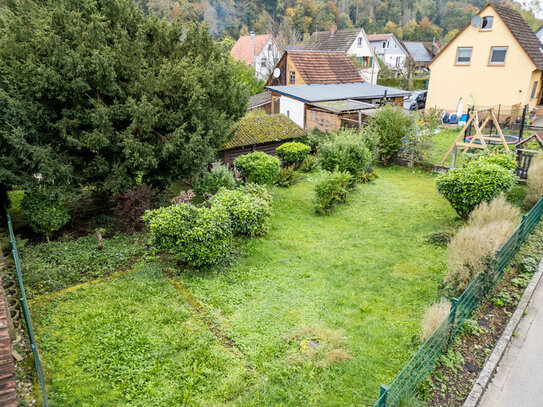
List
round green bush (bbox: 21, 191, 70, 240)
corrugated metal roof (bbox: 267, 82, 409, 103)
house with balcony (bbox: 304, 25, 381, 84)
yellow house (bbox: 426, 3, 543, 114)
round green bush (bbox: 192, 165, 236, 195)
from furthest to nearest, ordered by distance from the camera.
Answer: house with balcony (bbox: 304, 25, 381, 84), corrugated metal roof (bbox: 267, 82, 409, 103), yellow house (bbox: 426, 3, 543, 114), round green bush (bbox: 192, 165, 236, 195), round green bush (bbox: 21, 191, 70, 240)

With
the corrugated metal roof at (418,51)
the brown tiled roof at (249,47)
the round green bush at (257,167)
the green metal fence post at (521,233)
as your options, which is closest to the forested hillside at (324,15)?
the brown tiled roof at (249,47)

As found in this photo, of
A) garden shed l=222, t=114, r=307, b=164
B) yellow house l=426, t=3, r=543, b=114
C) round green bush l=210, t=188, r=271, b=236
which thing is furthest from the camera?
yellow house l=426, t=3, r=543, b=114

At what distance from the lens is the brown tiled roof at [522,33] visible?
2214cm

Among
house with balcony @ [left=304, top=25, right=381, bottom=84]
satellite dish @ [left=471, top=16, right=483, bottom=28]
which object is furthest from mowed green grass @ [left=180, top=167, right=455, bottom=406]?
house with balcony @ [left=304, top=25, right=381, bottom=84]

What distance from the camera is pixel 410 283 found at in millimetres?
8359

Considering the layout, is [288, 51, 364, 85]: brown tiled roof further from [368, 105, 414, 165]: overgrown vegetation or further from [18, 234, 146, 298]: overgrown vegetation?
[18, 234, 146, 298]: overgrown vegetation

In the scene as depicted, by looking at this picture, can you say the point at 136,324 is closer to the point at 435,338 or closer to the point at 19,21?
the point at 435,338

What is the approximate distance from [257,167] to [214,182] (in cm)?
213

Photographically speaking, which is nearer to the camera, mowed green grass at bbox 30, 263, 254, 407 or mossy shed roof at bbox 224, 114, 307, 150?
mowed green grass at bbox 30, 263, 254, 407

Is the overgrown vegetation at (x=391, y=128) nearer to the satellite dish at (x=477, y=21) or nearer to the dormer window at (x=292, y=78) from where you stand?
the satellite dish at (x=477, y=21)

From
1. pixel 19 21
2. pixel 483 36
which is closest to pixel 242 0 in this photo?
pixel 483 36

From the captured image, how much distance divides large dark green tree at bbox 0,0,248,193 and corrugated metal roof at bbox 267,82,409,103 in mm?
11422

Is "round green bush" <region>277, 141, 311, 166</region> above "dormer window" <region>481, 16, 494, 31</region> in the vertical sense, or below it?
below

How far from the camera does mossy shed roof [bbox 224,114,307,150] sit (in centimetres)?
1688
